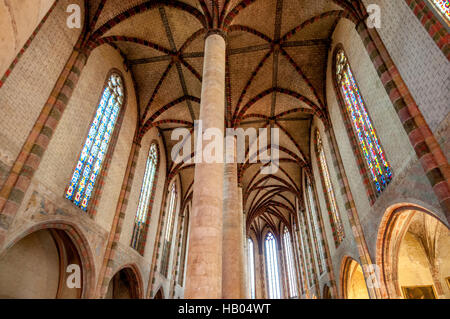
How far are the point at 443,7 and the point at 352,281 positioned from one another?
1180cm

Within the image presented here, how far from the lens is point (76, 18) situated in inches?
373

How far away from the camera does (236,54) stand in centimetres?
1272

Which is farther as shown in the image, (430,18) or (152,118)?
(152,118)

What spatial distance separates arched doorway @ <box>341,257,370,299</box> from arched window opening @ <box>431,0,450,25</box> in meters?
9.75

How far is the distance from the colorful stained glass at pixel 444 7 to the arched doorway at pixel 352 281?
9.76m

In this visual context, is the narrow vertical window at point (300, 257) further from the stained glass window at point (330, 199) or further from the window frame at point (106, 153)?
the window frame at point (106, 153)

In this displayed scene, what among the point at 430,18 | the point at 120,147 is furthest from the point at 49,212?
the point at 430,18

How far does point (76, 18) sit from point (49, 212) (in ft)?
21.5

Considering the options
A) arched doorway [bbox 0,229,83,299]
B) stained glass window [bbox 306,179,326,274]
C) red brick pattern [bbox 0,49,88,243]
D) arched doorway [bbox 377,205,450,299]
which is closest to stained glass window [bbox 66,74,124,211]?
arched doorway [bbox 0,229,83,299]

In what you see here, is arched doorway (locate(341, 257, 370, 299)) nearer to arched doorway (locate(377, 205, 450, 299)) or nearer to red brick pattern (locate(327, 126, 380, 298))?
arched doorway (locate(377, 205, 450, 299))

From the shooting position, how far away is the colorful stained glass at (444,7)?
18.5 feet

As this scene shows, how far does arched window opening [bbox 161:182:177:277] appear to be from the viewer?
55.3ft
